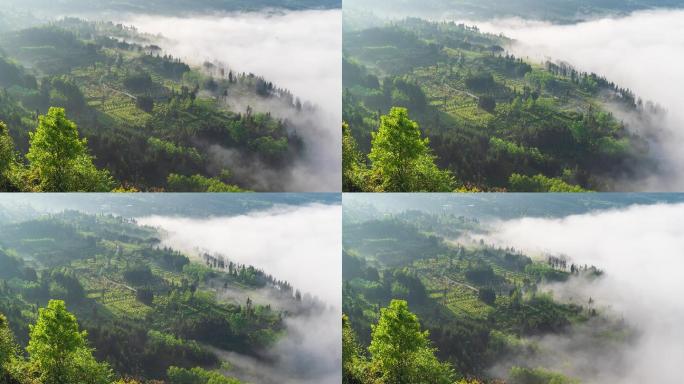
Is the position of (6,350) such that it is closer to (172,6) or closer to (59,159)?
(59,159)

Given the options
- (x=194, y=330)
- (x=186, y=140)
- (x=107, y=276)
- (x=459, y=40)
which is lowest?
(x=194, y=330)

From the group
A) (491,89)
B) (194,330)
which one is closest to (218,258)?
(194,330)

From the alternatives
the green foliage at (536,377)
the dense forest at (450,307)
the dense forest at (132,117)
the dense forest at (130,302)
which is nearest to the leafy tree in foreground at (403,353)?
the dense forest at (450,307)

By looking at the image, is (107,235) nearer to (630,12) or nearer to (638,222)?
(638,222)

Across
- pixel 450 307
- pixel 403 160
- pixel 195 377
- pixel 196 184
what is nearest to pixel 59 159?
pixel 196 184

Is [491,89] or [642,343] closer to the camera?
[642,343]

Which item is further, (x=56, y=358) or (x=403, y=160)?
(x=403, y=160)
